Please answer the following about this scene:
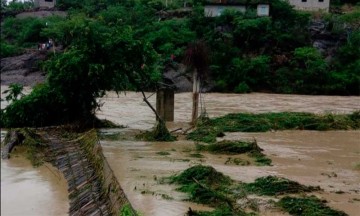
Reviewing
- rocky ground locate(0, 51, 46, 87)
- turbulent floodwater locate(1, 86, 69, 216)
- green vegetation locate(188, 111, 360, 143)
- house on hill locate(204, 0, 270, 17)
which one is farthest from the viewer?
house on hill locate(204, 0, 270, 17)

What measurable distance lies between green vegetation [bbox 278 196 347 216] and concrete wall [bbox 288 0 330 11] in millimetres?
43111

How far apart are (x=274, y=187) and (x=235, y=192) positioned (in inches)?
31.3

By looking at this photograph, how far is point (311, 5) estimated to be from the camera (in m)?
49.7

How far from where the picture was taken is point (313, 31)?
44.0 meters

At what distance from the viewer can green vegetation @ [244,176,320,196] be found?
9455 millimetres

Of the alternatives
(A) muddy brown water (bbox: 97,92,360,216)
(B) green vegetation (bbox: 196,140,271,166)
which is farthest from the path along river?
(B) green vegetation (bbox: 196,140,271,166)

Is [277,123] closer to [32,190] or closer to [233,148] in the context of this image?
[233,148]

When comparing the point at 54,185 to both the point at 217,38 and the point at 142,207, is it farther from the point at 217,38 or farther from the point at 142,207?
the point at 217,38

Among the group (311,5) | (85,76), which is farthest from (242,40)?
(85,76)

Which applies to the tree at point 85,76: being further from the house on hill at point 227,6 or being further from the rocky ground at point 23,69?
the house on hill at point 227,6

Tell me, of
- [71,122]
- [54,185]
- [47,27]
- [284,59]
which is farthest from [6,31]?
[54,185]

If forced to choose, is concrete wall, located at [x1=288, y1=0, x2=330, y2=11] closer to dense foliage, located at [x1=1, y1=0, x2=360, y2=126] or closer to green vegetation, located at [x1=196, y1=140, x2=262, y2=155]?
dense foliage, located at [x1=1, y1=0, x2=360, y2=126]

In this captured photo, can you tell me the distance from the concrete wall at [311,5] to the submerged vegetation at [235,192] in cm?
4219

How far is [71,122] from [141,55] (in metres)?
3.36
